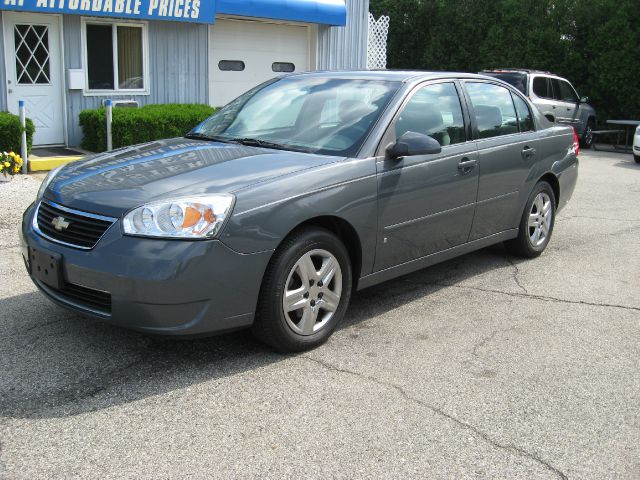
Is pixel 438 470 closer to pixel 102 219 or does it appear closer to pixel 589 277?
pixel 102 219

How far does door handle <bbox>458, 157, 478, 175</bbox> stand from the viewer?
5348mm

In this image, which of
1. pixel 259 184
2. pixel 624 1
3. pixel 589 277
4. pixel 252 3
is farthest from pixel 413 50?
pixel 259 184

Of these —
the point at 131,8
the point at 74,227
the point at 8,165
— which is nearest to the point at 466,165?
the point at 74,227

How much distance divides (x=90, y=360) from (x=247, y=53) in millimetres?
12289

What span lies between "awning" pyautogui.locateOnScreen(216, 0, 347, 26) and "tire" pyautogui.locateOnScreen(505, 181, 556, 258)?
9024 millimetres

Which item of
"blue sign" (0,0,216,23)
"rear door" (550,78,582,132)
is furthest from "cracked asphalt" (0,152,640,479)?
"rear door" (550,78,582,132)

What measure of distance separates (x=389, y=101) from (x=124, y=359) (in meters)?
2.37

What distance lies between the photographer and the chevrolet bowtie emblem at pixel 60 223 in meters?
4.05

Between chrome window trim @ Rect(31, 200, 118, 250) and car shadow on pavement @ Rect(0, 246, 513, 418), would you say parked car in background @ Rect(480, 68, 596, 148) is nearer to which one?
car shadow on pavement @ Rect(0, 246, 513, 418)

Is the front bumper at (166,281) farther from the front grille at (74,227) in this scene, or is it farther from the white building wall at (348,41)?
the white building wall at (348,41)

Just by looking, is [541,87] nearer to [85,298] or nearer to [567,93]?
[567,93]

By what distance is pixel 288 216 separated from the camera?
160 inches

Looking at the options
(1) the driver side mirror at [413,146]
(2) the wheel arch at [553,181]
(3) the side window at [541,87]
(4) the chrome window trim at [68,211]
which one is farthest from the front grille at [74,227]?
(3) the side window at [541,87]

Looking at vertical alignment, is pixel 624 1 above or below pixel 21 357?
above
